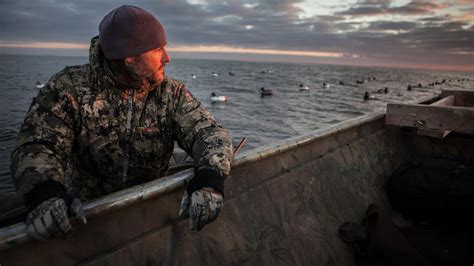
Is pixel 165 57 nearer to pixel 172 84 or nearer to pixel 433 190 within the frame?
pixel 172 84

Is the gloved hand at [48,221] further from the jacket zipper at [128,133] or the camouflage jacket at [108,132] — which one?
the jacket zipper at [128,133]

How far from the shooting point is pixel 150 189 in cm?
218

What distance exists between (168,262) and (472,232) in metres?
3.43

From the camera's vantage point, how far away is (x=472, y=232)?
3584mm

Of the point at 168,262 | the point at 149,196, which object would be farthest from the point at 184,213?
the point at 168,262

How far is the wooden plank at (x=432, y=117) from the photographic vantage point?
4359mm

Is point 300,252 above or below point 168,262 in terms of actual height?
Answer: below

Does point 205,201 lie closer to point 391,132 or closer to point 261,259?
point 261,259

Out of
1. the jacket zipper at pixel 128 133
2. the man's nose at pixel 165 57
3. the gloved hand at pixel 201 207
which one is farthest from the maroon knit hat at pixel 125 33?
the gloved hand at pixel 201 207

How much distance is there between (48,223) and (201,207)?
82 cm

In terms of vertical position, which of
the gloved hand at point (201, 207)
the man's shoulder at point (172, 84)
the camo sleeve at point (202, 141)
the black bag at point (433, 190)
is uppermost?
the man's shoulder at point (172, 84)

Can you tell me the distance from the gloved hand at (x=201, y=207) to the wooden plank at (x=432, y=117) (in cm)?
397

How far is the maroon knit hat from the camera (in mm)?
2312

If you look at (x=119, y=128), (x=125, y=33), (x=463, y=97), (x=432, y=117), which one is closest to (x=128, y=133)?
(x=119, y=128)
